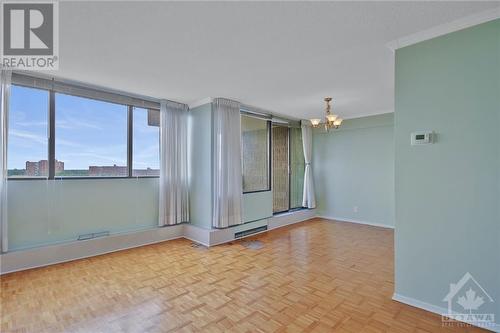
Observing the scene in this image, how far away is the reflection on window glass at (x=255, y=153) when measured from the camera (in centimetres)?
502

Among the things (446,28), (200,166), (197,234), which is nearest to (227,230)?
(197,234)

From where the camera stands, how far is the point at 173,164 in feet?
14.5

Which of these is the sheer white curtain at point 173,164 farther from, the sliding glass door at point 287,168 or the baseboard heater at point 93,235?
the sliding glass door at point 287,168

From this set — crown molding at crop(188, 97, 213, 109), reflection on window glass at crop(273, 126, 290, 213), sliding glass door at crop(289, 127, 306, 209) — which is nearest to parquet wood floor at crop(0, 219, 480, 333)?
reflection on window glass at crop(273, 126, 290, 213)

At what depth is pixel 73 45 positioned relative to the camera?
236cm

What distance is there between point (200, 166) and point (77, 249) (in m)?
2.23

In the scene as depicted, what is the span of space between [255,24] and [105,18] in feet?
4.04

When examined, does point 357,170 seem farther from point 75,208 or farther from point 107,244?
point 75,208

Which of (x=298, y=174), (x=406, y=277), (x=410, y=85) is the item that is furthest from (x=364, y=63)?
(x=298, y=174)

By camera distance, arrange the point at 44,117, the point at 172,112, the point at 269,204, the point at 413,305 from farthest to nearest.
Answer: the point at 269,204, the point at 172,112, the point at 44,117, the point at 413,305

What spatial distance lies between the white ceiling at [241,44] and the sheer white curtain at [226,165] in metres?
0.53

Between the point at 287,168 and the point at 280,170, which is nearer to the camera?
the point at 280,170

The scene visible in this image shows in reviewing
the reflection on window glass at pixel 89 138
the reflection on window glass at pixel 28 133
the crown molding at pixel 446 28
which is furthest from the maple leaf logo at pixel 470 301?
the reflection on window glass at pixel 28 133

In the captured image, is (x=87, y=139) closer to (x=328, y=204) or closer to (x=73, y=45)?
(x=73, y=45)
